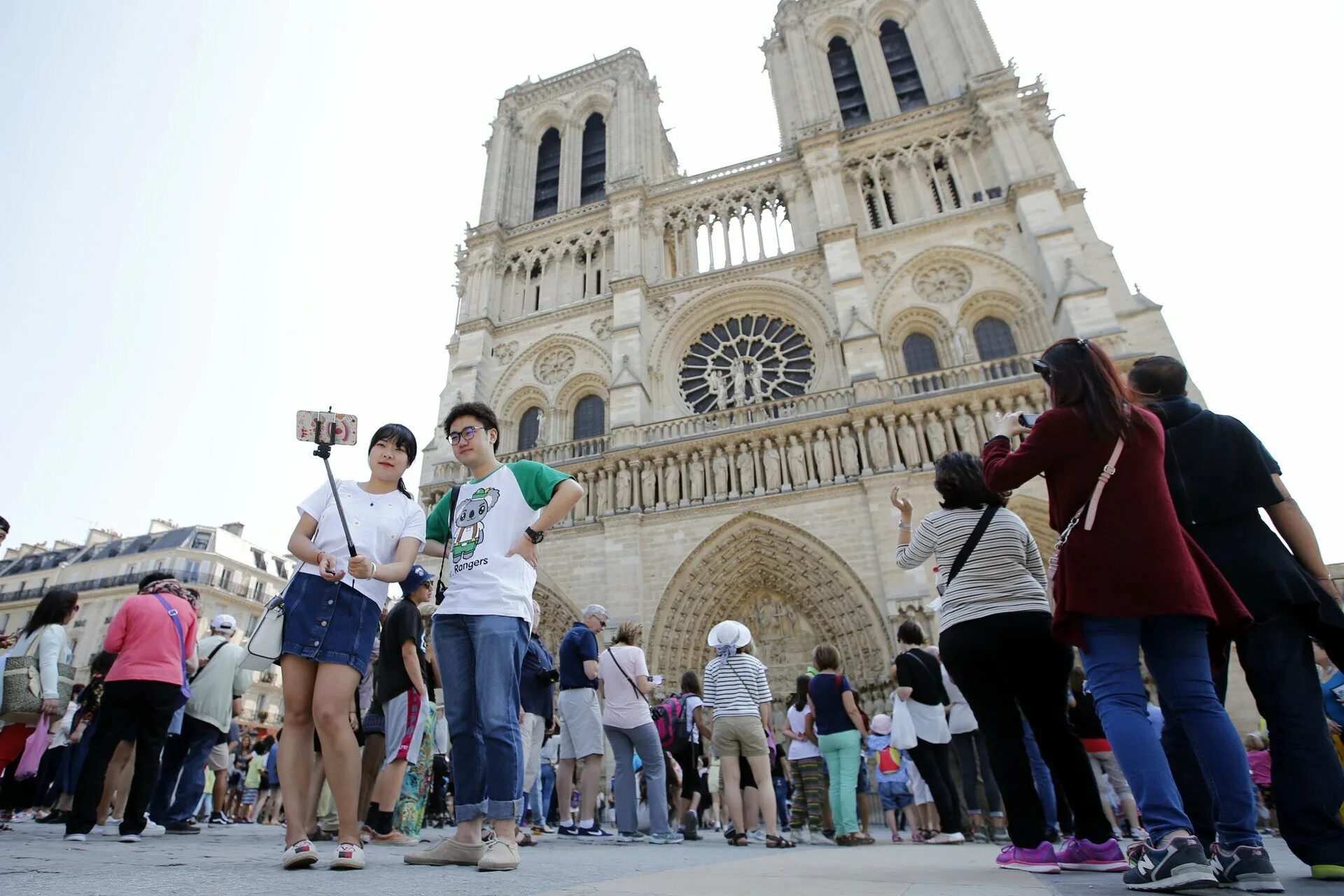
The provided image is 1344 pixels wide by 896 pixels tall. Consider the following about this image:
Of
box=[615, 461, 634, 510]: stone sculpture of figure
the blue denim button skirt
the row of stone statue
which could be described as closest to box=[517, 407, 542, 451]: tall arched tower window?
the row of stone statue

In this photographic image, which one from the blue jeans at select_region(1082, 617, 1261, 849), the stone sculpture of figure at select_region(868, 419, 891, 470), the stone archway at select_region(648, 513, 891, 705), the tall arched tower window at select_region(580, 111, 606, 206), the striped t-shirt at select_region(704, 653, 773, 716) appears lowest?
the blue jeans at select_region(1082, 617, 1261, 849)

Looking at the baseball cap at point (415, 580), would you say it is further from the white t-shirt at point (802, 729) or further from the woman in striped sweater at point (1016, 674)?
the white t-shirt at point (802, 729)

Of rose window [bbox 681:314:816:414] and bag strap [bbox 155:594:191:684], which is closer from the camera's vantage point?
bag strap [bbox 155:594:191:684]

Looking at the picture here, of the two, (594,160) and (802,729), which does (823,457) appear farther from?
(594,160)

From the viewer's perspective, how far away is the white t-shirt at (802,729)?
16.8 feet

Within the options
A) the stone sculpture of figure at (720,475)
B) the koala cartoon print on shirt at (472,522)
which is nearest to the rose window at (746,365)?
the stone sculpture of figure at (720,475)

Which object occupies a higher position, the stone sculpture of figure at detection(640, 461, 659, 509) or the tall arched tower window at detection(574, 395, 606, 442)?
the tall arched tower window at detection(574, 395, 606, 442)

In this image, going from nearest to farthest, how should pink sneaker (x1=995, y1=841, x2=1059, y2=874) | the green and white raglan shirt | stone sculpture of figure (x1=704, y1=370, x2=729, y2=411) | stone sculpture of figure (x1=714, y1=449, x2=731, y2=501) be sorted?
pink sneaker (x1=995, y1=841, x2=1059, y2=874) → the green and white raglan shirt → stone sculpture of figure (x1=714, y1=449, x2=731, y2=501) → stone sculpture of figure (x1=704, y1=370, x2=729, y2=411)

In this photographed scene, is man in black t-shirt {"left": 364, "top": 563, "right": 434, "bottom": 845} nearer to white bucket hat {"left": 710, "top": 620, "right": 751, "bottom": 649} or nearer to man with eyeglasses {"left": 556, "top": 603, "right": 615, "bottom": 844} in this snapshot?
man with eyeglasses {"left": 556, "top": 603, "right": 615, "bottom": 844}

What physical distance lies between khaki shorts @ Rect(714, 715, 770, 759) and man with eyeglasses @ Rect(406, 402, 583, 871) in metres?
2.11

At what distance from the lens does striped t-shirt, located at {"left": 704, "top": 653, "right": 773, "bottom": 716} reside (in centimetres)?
448

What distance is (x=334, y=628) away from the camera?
244 cm

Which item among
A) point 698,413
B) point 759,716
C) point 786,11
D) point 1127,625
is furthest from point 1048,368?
point 786,11

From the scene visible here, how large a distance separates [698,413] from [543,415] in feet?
11.6
